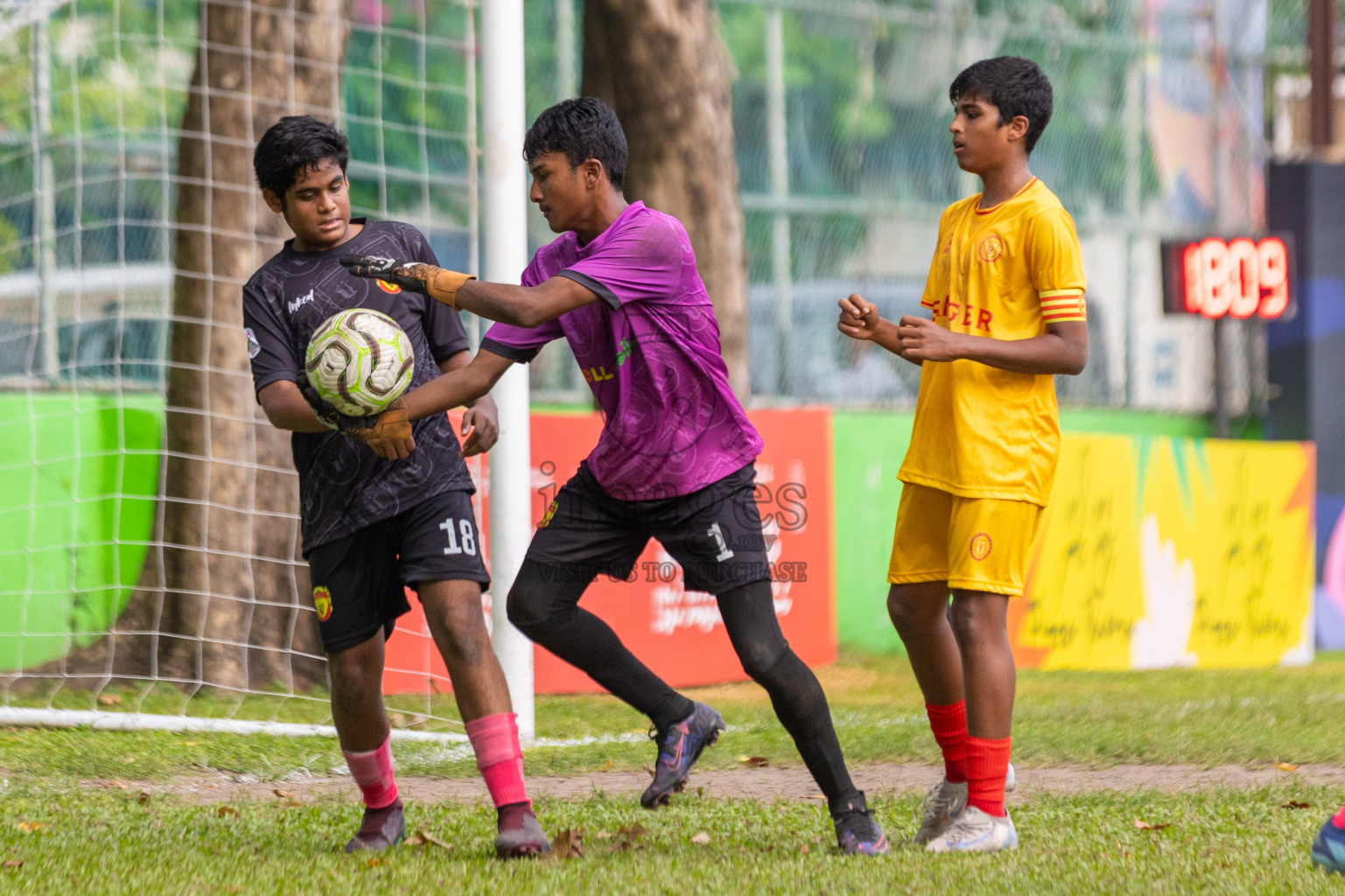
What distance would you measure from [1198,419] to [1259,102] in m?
3.30

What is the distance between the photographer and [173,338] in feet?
25.7

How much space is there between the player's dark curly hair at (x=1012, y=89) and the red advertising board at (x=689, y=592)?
396 centimetres

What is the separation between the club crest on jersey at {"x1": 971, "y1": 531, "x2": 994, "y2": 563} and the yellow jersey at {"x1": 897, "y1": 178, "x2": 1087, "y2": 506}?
10 cm

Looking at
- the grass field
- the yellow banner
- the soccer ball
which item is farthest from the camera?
the yellow banner

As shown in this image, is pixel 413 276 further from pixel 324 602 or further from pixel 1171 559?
pixel 1171 559

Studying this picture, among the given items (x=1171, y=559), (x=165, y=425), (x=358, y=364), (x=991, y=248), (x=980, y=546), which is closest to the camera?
(x=358, y=364)

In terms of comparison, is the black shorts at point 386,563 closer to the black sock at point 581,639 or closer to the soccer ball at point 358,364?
the black sock at point 581,639

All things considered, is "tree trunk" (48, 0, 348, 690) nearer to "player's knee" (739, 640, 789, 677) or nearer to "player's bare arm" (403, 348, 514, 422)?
"player's bare arm" (403, 348, 514, 422)

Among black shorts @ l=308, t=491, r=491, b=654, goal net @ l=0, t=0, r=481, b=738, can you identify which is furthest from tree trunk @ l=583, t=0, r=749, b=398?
black shorts @ l=308, t=491, r=491, b=654

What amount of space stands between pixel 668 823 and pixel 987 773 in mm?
966

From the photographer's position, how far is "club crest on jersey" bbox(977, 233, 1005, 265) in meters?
4.10

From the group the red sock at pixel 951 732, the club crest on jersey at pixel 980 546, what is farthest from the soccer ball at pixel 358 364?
the red sock at pixel 951 732

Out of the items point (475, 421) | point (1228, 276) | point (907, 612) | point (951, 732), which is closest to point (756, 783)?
point (951, 732)

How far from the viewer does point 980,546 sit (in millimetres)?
4000
